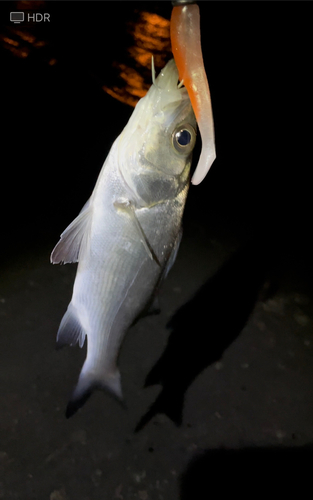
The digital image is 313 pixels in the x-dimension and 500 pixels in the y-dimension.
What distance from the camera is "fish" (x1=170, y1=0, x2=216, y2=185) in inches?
33.9

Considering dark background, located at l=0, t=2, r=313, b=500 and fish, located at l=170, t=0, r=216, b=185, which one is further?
dark background, located at l=0, t=2, r=313, b=500

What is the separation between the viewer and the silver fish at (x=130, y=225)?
3.69ft

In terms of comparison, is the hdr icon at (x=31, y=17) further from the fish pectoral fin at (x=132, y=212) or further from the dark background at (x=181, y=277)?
the fish pectoral fin at (x=132, y=212)

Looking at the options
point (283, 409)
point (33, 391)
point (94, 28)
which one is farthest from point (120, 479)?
point (94, 28)

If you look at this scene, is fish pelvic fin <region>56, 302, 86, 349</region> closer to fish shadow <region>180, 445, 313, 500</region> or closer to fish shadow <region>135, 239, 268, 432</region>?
fish shadow <region>135, 239, 268, 432</region>

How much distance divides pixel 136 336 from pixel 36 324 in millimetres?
713

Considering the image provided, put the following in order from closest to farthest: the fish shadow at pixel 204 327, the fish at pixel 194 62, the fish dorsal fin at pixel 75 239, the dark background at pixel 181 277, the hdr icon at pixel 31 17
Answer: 1. the fish at pixel 194 62
2. the fish dorsal fin at pixel 75 239
3. the dark background at pixel 181 277
4. the fish shadow at pixel 204 327
5. the hdr icon at pixel 31 17

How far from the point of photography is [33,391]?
1.95 meters

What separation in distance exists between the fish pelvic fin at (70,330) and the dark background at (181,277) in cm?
85

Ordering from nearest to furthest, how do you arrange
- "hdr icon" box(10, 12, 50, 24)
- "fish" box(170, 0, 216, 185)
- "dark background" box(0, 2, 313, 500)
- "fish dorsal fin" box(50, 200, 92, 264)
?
"fish" box(170, 0, 216, 185)
"fish dorsal fin" box(50, 200, 92, 264)
"dark background" box(0, 2, 313, 500)
"hdr icon" box(10, 12, 50, 24)

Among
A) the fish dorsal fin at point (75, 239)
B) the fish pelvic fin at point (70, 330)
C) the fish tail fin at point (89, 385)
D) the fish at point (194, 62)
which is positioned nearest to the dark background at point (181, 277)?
the fish tail fin at point (89, 385)

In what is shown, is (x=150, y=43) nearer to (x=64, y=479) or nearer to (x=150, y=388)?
(x=150, y=388)

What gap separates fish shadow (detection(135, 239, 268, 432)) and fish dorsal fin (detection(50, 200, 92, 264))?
4.14ft

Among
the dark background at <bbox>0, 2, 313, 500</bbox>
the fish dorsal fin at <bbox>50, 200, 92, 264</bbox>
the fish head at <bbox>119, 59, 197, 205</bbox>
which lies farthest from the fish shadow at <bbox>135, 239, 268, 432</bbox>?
the fish head at <bbox>119, 59, 197, 205</bbox>
